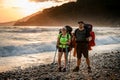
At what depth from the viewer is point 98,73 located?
46.3 feet

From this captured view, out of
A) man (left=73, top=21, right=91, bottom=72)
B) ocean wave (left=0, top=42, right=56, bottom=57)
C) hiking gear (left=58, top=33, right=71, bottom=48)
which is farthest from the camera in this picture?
ocean wave (left=0, top=42, right=56, bottom=57)

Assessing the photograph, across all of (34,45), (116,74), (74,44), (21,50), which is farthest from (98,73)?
(34,45)

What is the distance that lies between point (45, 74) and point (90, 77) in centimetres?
227

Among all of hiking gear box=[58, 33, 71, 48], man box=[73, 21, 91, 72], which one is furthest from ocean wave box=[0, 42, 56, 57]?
man box=[73, 21, 91, 72]

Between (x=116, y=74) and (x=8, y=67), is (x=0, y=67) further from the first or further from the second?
(x=116, y=74)

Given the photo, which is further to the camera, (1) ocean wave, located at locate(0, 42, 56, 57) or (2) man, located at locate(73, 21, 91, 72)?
(1) ocean wave, located at locate(0, 42, 56, 57)

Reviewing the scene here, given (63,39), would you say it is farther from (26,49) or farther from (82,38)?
(26,49)

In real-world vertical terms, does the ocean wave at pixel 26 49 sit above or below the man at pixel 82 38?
below

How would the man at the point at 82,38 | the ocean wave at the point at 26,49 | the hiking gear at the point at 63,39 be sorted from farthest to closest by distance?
the ocean wave at the point at 26,49
the hiking gear at the point at 63,39
the man at the point at 82,38

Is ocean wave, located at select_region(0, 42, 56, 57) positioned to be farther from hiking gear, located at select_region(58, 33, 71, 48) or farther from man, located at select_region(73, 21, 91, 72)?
man, located at select_region(73, 21, 91, 72)

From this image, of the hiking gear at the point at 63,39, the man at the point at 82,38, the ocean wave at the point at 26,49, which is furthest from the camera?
the ocean wave at the point at 26,49

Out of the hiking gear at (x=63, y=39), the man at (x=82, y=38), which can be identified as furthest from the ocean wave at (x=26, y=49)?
the man at (x=82, y=38)

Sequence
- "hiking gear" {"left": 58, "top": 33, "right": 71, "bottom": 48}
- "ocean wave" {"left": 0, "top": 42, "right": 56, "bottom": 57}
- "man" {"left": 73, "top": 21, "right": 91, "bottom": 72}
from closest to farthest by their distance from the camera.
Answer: "man" {"left": 73, "top": 21, "right": 91, "bottom": 72} < "hiking gear" {"left": 58, "top": 33, "right": 71, "bottom": 48} < "ocean wave" {"left": 0, "top": 42, "right": 56, "bottom": 57}

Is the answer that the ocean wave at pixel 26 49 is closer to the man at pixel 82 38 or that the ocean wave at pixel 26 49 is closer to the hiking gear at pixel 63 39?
the hiking gear at pixel 63 39
